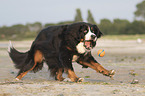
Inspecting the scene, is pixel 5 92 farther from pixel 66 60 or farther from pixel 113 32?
pixel 113 32

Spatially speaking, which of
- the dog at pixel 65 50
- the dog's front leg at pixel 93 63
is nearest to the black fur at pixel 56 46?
the dog at pixel 65 50

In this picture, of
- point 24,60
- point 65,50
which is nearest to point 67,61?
point 65,50

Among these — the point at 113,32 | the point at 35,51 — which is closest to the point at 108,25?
the point at 113,32

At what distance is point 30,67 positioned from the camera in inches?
244

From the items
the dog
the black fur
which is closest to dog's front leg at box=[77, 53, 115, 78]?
the dog

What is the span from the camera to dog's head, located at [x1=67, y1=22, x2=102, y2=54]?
5.22 metres

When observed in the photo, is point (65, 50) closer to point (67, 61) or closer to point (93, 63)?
point (67, 61)

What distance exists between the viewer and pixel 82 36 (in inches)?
206

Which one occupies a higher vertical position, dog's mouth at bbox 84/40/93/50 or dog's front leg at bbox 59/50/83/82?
dog's mouth at bbox 84/40/93/50

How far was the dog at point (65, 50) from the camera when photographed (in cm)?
528

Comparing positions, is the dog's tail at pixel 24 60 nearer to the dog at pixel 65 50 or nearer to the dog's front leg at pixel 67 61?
the dog at pixel 65 50

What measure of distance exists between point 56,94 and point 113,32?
144 feet

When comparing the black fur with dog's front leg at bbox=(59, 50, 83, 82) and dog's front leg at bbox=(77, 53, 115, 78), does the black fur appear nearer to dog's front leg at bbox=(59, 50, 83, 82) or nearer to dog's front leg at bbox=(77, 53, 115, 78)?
dog's front leg at bbox=(59, 50, 83, 82)

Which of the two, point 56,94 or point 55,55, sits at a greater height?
point 55,55
